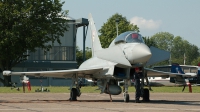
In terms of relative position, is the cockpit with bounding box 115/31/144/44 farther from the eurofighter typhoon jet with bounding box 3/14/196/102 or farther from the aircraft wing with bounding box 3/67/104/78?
the aircraft wing with bounding box 3/67/104/78

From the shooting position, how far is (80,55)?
436ft

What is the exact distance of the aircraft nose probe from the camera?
63.4ft

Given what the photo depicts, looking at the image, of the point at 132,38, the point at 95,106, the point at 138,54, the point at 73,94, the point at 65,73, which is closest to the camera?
the point at 95,106

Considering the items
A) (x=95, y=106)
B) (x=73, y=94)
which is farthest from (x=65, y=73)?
(x=95, y=106)

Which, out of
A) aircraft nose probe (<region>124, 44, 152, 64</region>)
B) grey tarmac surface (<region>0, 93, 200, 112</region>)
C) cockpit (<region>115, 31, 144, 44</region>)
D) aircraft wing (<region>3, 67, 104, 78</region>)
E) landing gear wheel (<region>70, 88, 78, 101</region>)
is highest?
cockpit (<region>115, 31, 144, 44</region>)

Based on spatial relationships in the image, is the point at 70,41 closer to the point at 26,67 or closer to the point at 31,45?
the point at 26,67

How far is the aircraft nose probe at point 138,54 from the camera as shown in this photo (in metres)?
19.3

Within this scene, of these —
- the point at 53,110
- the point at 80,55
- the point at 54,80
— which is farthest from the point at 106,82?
the point at 80,55

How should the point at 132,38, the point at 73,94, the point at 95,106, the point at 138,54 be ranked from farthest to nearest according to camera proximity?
1. the point at 73,94
2. the point at 132,38
3. the point at 138,54
4. the point at 95,106

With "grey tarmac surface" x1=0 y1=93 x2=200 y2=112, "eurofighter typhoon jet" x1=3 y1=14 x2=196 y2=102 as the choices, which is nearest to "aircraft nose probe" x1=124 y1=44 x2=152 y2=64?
"eurofighter typhoon jet" x1=3 y1=14 x2=196 y2=102

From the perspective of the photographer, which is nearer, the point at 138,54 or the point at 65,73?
the point at 138,54

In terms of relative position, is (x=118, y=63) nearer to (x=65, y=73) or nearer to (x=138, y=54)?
(x=138, y=54)

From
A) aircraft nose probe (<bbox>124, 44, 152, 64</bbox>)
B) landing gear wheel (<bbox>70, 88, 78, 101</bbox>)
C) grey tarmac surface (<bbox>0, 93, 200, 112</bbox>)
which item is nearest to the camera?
grey tarmac surface (<bbox>0, 93, 200, 112</bbox>)

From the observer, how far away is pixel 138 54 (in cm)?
1952
